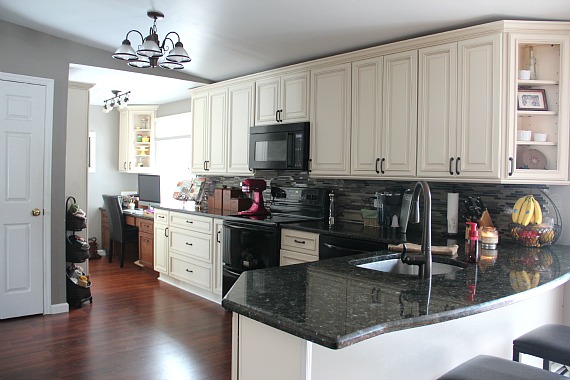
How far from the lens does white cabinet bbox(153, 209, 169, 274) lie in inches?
204

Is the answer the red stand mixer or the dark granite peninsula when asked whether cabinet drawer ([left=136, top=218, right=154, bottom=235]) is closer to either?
the red stand mixer

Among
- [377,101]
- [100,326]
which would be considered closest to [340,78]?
[377,101]

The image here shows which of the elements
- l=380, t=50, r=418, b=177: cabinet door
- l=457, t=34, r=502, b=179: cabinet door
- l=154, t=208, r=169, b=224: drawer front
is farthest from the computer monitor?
l=457, t=34, r=502, b=179: cabinet door

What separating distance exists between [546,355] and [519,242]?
1062 mm

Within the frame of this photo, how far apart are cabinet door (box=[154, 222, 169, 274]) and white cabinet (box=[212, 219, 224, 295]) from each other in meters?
1.00

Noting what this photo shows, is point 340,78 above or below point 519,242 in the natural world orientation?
above

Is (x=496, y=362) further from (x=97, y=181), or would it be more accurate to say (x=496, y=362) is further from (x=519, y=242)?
(x=97, y=181)

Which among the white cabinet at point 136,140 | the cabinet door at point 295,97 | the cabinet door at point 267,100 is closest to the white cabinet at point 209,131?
the cabinet door at point 267,100

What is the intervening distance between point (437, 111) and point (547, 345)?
167 cm

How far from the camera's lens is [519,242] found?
2.75 meters

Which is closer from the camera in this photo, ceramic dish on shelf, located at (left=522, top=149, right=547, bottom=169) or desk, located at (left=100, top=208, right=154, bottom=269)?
ceramic dish on shelf, located at (left=522, top=149, right=547, bottom=169)

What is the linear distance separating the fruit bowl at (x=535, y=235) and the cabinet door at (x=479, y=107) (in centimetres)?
35

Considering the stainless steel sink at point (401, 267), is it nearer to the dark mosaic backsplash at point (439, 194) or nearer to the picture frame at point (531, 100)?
the dark mosaic backsplash at point (439, 194)

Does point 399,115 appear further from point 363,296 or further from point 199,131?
point 199,131
